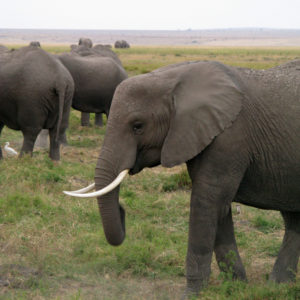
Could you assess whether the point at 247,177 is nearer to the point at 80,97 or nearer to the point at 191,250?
the point at 191,250

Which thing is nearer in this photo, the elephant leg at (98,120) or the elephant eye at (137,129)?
the elephant eye at (137,129)

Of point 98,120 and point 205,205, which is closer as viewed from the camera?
point 205,205

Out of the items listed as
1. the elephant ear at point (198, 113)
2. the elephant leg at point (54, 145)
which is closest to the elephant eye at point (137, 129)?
the elephant ear at point (198, 113)

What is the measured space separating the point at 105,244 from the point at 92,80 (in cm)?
703

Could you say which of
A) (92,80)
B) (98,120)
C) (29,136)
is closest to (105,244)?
(29,136)

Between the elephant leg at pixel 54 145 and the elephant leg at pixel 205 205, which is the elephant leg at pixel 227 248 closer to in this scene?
the elephant leg at pixel 205 205

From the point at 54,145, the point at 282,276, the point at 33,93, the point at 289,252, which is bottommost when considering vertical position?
the point at 54,145

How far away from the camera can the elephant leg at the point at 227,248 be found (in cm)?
439

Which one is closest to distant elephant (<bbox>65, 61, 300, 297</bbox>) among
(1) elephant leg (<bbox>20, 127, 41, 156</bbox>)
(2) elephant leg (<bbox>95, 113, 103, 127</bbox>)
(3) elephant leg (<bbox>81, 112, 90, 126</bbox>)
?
(1) elephant leg (<bbox>20, 127, 41, 156</bbox>)

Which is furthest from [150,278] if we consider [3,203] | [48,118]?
[48,118]

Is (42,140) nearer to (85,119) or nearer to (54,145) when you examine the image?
(54,145)

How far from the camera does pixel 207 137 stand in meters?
3.75

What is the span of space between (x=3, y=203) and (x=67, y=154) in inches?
153

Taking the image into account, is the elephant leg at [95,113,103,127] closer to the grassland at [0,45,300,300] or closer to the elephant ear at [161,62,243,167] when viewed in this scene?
the grassland at [0,45,300,300]
